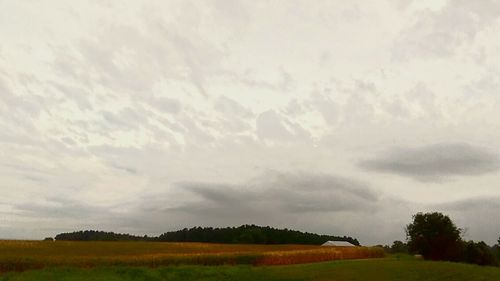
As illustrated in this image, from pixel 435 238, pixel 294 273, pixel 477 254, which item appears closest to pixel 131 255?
pixel 294 273

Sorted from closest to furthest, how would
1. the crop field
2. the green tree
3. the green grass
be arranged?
1. the green grass
2. the crop field
3. the green tree

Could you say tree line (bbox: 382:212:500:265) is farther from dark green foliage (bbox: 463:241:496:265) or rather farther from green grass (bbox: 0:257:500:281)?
green grass (bbox: 0:257:500:281)

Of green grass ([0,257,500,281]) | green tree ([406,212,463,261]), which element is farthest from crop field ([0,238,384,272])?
green tree ([406,212,463,261])

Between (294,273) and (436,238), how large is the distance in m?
55.3

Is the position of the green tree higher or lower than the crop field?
higher

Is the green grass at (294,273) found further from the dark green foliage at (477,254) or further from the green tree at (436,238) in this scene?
the dark green foliage at (477,254)

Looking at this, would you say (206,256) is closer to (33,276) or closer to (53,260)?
(53,260)

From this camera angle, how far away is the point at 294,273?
54.4 metres

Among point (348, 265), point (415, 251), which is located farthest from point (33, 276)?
point (415, 251)

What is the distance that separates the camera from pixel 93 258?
65.2 metres

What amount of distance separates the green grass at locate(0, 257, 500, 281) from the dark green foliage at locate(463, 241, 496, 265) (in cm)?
6480

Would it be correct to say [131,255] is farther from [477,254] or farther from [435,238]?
[477,254]

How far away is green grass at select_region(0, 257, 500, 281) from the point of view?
1821 inches

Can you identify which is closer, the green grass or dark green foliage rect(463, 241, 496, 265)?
the green grass
